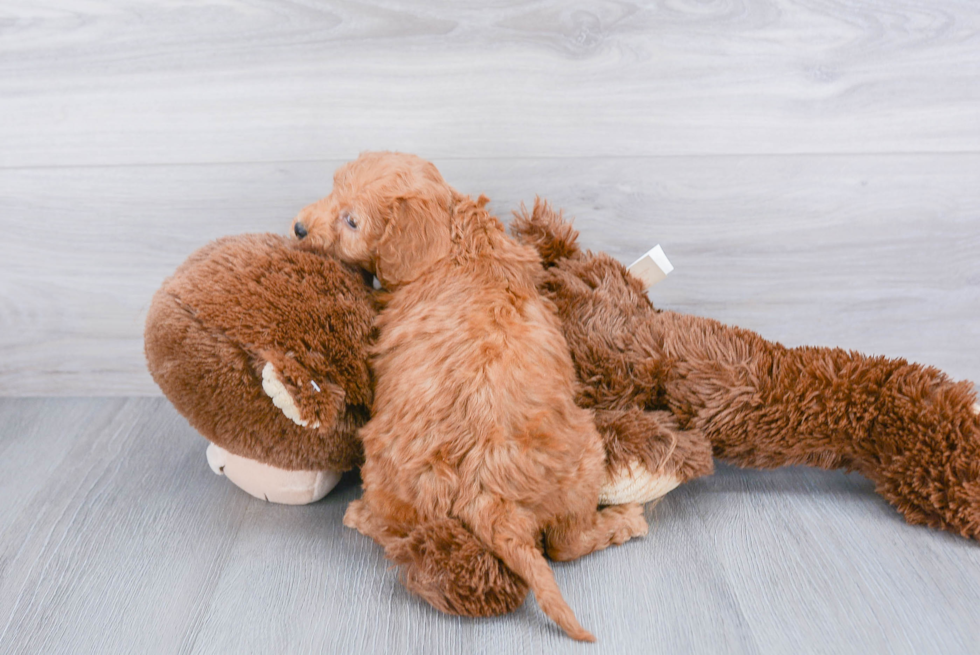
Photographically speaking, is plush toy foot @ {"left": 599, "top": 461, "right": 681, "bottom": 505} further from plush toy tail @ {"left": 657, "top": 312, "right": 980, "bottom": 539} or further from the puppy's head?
the puppy's head

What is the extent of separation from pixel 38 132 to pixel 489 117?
2.43ft

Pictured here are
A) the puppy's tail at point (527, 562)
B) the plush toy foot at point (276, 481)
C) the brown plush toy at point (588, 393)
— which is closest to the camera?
the puppy's tail at point (527, 562)

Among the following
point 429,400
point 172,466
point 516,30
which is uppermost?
point 516,30

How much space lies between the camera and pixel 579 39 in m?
1.05

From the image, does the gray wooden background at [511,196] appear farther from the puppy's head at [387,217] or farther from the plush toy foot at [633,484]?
the puppy's head at [387,217]

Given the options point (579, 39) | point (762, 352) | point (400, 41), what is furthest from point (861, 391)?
point (400, 41)

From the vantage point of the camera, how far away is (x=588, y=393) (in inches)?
39.2

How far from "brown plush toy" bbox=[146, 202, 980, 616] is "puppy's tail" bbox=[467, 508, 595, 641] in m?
0.03

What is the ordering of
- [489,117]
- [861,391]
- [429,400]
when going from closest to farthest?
[429,400], [861,391], [489,117]

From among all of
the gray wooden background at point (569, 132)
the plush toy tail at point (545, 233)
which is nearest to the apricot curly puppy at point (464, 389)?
the plush toy tail at point (545, 233)

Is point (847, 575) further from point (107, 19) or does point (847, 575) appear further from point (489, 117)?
point (107, 19)

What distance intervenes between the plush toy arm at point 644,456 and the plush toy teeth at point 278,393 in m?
0.40

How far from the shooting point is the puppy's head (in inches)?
33.8

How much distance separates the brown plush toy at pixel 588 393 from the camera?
855 millimetres
